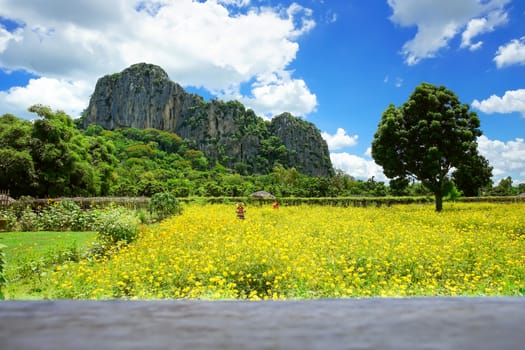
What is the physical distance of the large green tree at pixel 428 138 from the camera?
876 inches

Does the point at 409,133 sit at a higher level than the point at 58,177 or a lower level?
higher

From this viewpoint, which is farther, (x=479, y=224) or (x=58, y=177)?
(x=58, y=177)

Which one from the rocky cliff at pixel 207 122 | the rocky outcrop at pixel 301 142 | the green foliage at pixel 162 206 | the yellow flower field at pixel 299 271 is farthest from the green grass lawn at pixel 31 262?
the rocky outcrop at pixel 301 142

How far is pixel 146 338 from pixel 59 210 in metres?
15.1

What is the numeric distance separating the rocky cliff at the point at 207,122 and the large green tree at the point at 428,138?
279 feet

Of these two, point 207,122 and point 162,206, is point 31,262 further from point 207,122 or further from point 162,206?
point 207,122

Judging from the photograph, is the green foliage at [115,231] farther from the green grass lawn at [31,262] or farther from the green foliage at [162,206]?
A: the green foliage at [162,206]

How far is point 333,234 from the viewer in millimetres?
9688

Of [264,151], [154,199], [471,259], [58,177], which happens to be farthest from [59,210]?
[264,151]

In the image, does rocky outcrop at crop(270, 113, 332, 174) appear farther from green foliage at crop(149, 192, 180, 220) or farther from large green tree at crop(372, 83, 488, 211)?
green foliage at crop(149, 192, 180, 220)

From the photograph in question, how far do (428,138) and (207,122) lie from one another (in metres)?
99.9

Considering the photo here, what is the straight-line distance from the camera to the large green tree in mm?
22250

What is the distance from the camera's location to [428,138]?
2256 cm

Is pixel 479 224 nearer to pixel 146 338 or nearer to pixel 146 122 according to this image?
pixel 146 338
